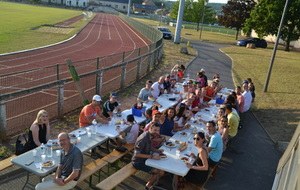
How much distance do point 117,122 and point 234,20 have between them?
44.5 meters

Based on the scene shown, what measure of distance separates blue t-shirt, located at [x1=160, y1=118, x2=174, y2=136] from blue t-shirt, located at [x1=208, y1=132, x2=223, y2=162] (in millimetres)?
1477

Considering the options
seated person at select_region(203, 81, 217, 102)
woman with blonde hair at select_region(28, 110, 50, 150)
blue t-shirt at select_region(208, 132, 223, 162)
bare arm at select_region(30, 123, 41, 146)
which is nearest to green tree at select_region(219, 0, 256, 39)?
seated person at select_region(203, 81, 217, 102)

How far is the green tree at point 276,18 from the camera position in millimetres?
32062

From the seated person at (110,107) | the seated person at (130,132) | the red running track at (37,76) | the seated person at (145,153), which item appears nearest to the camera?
the seated person at (145,153)

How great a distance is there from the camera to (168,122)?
794 cm

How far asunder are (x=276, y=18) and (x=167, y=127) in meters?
30.4

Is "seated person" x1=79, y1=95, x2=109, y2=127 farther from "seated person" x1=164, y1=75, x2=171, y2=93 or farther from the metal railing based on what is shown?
"seated person" x1=164, y1=75, x2=171, y2=93

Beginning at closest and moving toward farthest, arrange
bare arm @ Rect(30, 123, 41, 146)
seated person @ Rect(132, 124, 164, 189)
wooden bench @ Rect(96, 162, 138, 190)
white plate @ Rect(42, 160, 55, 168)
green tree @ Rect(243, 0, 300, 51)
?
white plate @ Rect(42, 160, 55, 168) → wooden bench @ Rect(96, 162, 138, 190) → seated person @ Rect(132, 124, 164, 189) → bare arm @ Rect(30, 123, 41, 146) → green tree @ Rect(243, 0, 300, 51)

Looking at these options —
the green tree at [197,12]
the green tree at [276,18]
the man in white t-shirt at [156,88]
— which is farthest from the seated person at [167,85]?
the green tree at [197,12]

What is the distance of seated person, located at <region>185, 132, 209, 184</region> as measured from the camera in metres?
5.97

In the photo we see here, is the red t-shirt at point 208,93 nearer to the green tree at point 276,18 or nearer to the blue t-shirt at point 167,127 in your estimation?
the blue t-shirt at point 167,127

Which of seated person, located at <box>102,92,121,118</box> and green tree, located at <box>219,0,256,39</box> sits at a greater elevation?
green tree, located at <box>219,0,256,39</box>

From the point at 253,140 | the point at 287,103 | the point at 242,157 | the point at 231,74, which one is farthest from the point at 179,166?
the point at 231,74

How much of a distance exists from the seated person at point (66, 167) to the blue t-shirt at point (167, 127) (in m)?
3.07
